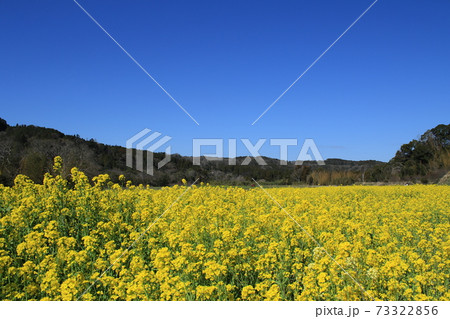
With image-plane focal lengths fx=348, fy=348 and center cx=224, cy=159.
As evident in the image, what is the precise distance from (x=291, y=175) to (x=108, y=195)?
2640cm

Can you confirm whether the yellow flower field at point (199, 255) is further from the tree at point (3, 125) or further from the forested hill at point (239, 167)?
the tree at point (3, 125)

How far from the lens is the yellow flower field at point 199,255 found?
366 cm

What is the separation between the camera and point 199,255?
14.0 ft

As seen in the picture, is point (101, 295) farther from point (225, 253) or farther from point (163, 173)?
point (163, 173)

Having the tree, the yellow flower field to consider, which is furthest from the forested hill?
the yellow flower field

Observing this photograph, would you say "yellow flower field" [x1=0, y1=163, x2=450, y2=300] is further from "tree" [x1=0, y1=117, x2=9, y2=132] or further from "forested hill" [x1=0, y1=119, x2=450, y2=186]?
"tree" [x1=0, y1=117, x2=9, y2=132]

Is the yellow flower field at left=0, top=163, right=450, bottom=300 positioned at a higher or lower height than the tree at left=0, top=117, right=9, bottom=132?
lower

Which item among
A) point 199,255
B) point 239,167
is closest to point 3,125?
point 239,167

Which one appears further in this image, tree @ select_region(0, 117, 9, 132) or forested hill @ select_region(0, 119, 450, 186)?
tree @ select_region(0, 117, 9, 132)

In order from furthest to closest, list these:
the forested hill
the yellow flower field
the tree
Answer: the tree < the forested hill < the yellow flower field

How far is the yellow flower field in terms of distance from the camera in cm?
366

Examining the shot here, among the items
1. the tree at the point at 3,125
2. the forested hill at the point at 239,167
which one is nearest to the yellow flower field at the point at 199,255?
the forested hill at the point at 239,167
